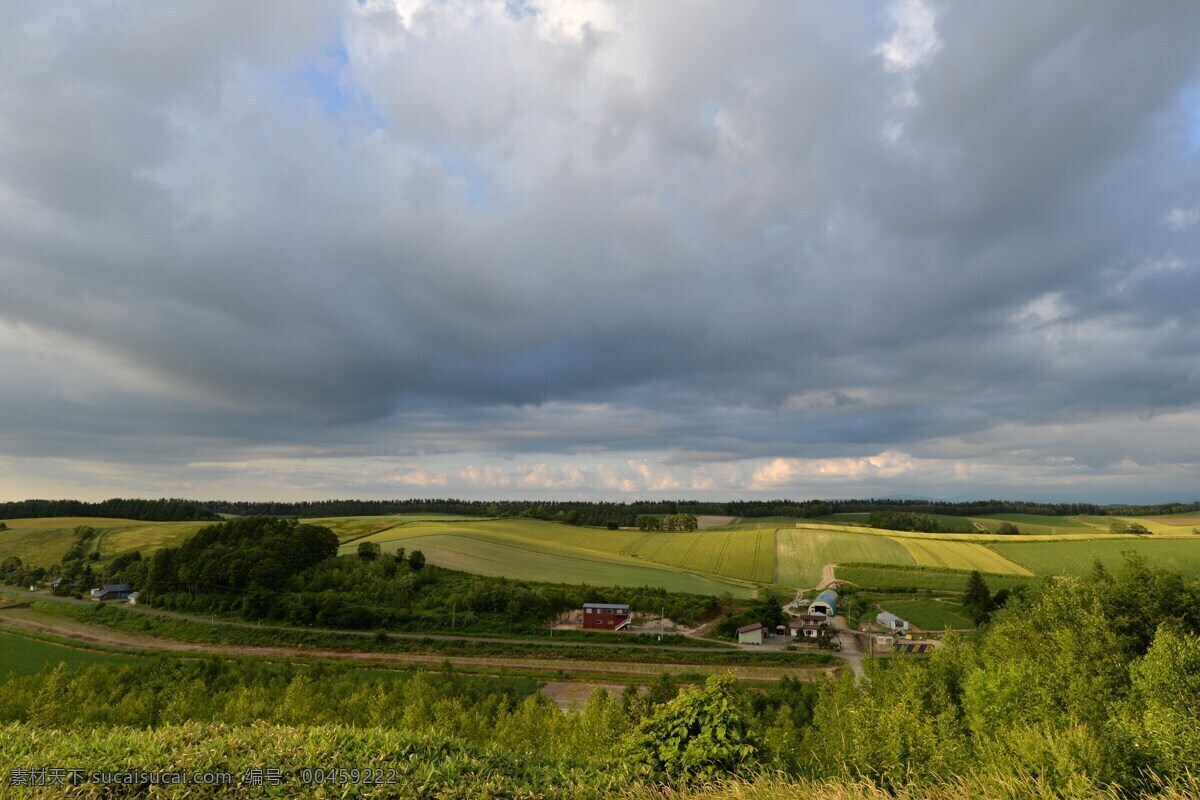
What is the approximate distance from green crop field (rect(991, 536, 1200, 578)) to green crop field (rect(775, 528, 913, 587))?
21854 mm

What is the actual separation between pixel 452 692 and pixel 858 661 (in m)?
47.0

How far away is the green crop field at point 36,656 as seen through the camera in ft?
174

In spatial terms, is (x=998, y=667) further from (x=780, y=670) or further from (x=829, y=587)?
(x=829, y=587)

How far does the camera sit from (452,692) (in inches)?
1686

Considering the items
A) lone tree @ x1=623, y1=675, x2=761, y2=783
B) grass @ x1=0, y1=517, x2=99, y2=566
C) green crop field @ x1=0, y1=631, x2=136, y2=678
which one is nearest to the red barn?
green crop field @ x1=0, y1=631, x2=136, y2=678

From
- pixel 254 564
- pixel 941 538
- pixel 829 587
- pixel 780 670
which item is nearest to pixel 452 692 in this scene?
pixel 780 670

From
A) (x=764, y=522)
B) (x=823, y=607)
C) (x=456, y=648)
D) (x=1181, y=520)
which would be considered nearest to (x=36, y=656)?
(x=456, y=648)

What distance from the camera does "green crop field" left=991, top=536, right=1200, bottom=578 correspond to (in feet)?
300

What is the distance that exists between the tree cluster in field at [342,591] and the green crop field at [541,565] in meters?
5.69

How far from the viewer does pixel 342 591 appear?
80.9 metres

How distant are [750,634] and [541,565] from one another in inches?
1648

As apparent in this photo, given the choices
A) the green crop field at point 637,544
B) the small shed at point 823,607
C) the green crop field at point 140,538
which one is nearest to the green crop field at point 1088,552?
the small shed at point 823,607

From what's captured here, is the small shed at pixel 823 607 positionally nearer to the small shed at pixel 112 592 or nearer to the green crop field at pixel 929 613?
the green crop field at pixel 929 613

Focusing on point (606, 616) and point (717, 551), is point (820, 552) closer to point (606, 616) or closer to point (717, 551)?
point (717, 551)
